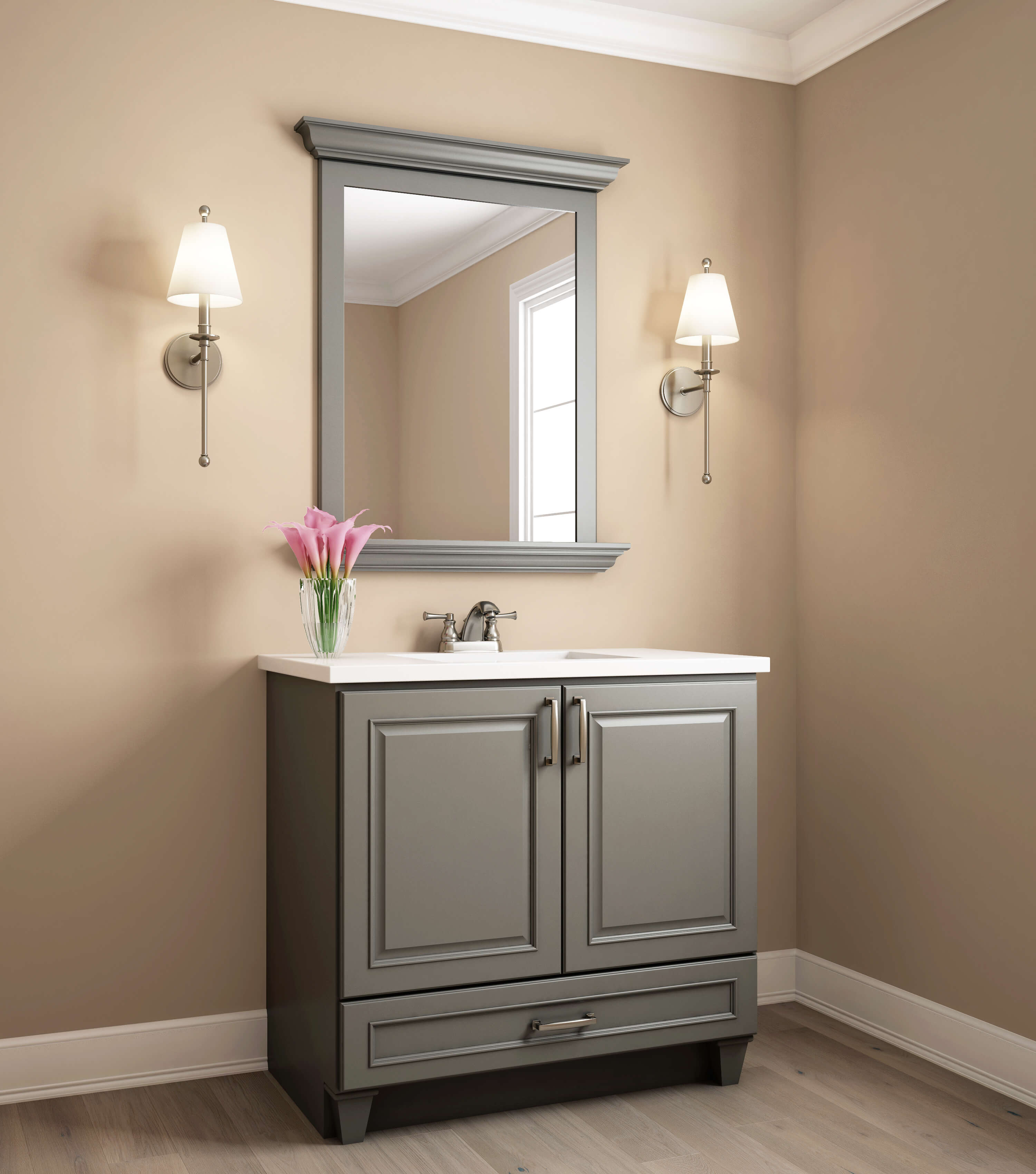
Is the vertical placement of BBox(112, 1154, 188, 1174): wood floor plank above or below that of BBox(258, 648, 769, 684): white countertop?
below

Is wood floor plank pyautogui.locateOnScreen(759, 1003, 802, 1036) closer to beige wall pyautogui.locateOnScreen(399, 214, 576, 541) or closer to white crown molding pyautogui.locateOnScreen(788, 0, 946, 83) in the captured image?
beige wall pyautogui.locateOnScreen(399, 214, 576, 541)

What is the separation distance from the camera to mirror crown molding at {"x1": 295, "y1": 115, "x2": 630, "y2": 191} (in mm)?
2576

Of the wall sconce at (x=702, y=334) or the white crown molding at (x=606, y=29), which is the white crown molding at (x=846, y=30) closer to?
the white crown molding at (x=606, y=29)

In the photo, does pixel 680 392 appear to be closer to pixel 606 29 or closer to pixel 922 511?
pixel 922 511

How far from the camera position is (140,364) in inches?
97.1

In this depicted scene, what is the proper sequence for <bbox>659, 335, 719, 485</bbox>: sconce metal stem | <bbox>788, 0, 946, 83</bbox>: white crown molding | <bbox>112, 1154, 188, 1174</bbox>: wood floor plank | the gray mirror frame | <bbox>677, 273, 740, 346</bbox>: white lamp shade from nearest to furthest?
1. <bbox>112, 1154, 188, 1174</bbox>: wood floor plank
2. the gray mirror frame
3. <bbox>788, 0, 946, 83</bbox>: white crown molding
4. <bbox>677, 273, 740, 346</bbox>: white lamp shade
5. <bbox>659, 335, 719, 485</bbox>: sconce metal stem

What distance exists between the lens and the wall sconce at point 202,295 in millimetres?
2359

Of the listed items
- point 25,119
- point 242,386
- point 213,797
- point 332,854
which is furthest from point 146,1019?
point 25,119

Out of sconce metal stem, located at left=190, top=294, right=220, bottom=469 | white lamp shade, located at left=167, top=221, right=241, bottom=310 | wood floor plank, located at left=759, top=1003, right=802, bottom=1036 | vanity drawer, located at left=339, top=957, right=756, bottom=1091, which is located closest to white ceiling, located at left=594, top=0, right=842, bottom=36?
white lamp shade, located at left=167, top=221, right=241, bottom=310

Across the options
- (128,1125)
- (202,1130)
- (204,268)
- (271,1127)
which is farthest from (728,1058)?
(204,268)

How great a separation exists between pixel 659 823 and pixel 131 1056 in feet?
3.99

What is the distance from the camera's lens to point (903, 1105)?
2.33m

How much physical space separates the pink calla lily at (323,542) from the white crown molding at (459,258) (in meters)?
0.55

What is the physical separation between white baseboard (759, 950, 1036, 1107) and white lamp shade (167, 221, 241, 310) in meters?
2.10
